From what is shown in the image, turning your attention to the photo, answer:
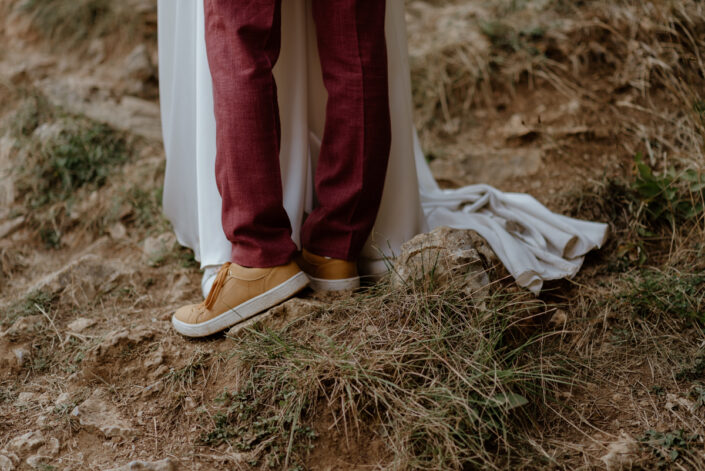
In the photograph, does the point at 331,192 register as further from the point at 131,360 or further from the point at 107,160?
the point at 107,160

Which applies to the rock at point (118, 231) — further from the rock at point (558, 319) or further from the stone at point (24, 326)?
the rock at point (558, 319)

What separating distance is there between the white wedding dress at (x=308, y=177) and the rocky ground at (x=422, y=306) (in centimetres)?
16

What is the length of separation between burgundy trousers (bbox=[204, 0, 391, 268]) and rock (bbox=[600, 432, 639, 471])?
3.20 ft

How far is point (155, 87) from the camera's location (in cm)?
374

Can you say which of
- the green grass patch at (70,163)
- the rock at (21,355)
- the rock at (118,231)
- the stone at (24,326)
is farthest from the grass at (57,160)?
the rock at (21,355)

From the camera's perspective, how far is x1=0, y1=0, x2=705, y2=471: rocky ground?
5.35ft

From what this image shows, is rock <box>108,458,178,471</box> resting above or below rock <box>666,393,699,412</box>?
above

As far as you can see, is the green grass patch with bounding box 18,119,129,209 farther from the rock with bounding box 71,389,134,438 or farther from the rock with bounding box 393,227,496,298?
the rock with bounding box 393,227,496,298

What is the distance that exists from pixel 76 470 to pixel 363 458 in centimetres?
73

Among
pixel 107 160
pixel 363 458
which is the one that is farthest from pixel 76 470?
pixel 107 160

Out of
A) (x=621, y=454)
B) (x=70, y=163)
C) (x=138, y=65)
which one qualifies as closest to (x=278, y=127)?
(x=621, y=454)

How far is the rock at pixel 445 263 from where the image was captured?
1938 mm

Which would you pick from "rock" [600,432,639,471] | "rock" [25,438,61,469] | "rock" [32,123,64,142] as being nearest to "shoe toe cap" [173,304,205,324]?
"rock" [25,438,61,469]

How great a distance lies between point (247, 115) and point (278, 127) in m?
0.15
